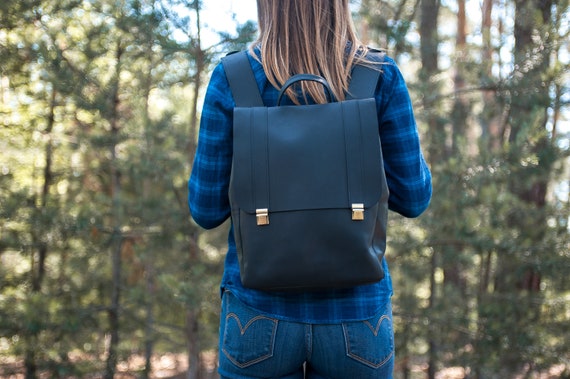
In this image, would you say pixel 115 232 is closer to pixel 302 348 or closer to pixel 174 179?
pixel 174 179

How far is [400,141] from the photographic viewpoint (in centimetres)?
143

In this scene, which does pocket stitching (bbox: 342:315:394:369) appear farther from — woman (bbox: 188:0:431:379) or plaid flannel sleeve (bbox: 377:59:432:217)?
plaid flannel sleeve (bbox: 377:59:432:217)

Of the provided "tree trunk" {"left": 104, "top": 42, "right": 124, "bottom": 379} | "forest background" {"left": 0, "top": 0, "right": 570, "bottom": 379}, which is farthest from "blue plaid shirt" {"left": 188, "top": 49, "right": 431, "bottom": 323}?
"tree trunk" {"left": 104, "top": 42, "right": 124, "bottom": 379}

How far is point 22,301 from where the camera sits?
3.59m

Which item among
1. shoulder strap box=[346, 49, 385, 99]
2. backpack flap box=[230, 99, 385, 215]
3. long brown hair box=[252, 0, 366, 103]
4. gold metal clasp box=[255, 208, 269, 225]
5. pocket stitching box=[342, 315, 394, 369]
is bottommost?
pocket stitching box=[342, 315, 394, 369]

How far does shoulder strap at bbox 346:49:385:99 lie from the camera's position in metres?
1.37

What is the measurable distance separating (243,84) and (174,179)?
2349mm

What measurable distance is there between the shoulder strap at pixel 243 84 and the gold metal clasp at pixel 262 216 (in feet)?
0.95

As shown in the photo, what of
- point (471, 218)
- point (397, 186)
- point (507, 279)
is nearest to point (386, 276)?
point (397, 186)

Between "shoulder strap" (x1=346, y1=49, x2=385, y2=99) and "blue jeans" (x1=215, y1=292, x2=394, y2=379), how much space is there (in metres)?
0.56

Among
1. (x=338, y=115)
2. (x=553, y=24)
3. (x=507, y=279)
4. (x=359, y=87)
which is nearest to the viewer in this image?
(x=338, y=115)

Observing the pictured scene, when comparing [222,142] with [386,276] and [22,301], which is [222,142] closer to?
[386,276]

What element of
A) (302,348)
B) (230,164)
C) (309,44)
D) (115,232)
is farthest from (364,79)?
(115,232)

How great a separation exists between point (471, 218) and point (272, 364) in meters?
2.58
